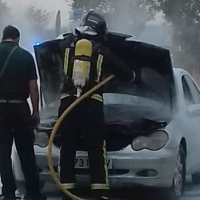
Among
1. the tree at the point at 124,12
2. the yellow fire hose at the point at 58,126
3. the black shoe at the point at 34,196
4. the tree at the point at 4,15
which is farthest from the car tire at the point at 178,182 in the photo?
the tree at the point at 4,15

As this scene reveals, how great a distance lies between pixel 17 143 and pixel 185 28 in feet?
68.6

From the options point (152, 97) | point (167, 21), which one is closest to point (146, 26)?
point (167, 21)

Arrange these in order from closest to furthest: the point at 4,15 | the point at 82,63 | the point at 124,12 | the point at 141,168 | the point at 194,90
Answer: the point at 82,63
the point at 141,168
the point at 194,90
the point at 124,12
the point at 4,15

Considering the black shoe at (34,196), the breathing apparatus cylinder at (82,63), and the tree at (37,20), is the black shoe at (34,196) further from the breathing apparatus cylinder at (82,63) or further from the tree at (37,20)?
the tree at (37,20)

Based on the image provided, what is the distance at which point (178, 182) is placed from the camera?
7977mm

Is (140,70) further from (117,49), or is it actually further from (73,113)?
(73,113)

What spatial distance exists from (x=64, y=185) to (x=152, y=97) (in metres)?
1.78

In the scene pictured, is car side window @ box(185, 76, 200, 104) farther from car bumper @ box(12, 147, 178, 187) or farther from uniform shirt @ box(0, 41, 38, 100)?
uniform shirt @ box(0, 41, 38, 100)

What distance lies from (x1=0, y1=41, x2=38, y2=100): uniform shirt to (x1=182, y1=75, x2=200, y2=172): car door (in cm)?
193

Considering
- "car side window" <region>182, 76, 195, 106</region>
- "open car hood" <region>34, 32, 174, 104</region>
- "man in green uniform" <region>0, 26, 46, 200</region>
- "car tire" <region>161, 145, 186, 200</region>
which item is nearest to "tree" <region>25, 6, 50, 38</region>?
"car side window" <region>182, 76, 195, 106</region>

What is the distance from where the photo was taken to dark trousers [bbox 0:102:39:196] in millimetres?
7570

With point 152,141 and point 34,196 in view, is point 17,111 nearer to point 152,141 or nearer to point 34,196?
point 34,196

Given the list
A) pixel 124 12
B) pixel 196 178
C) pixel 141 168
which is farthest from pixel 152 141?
pixel 124 12

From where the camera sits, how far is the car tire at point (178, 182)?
788 cm
